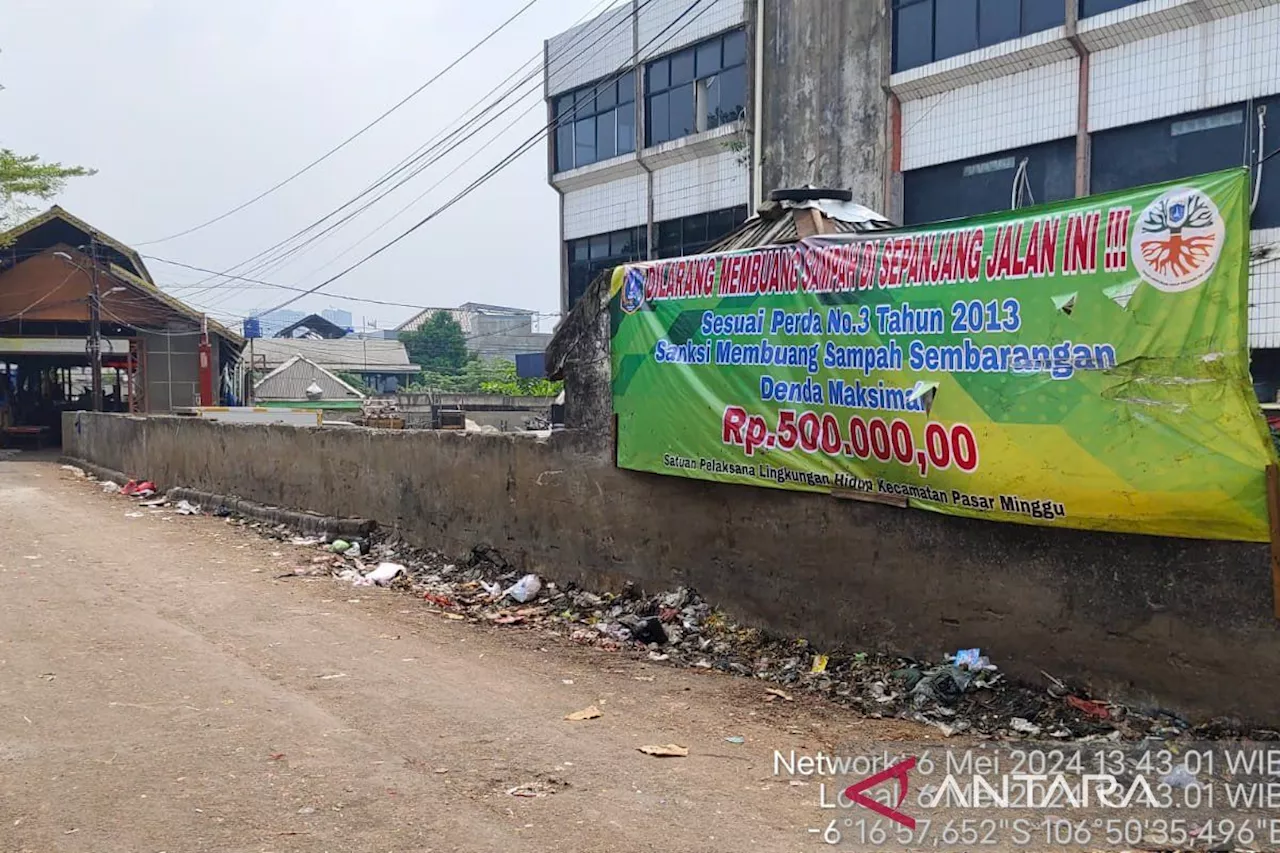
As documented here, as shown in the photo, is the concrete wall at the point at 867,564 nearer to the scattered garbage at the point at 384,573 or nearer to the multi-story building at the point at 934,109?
the scattered garbage at the point at 384,573

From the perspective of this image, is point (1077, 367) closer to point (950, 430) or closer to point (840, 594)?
point (950, 430)

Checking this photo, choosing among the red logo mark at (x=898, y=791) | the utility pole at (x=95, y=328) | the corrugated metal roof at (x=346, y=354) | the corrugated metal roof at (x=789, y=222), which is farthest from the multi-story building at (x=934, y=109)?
the corrugated metal roof at (x=346, y=354)

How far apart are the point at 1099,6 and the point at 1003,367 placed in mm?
12727

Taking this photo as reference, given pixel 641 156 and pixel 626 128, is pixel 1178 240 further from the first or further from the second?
pixel 626 128

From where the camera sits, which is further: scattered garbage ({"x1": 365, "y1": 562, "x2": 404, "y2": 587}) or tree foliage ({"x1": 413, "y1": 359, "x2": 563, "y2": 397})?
tree foliage ({"x1": 413, "y1": 359, "x2": 563, "y2": 397})

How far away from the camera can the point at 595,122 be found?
26.1 metres

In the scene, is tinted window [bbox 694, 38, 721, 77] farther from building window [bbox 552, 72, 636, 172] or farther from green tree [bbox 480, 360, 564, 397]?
green tree [bbox 480, 360, 564, 397]

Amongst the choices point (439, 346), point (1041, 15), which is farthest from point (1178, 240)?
point (439, 346)

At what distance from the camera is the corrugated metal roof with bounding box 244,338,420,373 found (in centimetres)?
6619

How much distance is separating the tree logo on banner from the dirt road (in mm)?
2509

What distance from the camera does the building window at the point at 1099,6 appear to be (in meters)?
14.8

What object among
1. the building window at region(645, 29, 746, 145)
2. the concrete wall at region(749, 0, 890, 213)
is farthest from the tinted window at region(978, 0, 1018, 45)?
the building window at region(645, 29, 746, 145)

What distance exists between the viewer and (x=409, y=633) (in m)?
7.25

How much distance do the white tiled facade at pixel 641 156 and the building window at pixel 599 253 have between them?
0.09 metres
